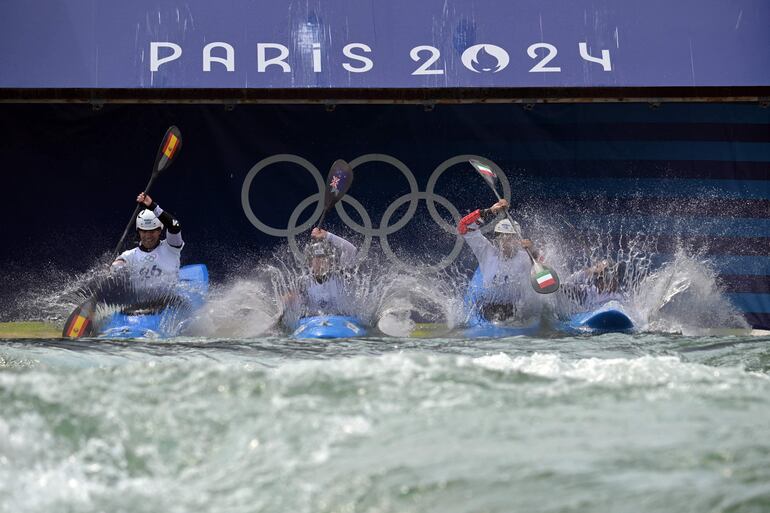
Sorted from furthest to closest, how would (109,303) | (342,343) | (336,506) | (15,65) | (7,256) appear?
1. (7,256)
2. (15,65)
3. (109,303)
4. (342,343)
5. (336,506)

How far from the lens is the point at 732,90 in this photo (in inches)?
370

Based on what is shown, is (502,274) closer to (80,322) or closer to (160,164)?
(160,164)

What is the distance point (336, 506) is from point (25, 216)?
21.5 ft

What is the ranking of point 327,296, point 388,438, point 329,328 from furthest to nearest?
1. point 327,296
2. point 329,328
3. point 388,438

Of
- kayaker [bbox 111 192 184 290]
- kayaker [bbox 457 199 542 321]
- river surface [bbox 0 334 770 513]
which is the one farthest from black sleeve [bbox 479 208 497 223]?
river surface [bbox 0 334 770 513]

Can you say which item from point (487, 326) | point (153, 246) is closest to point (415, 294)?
point (487, 326)

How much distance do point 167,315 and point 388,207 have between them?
94.1 inches

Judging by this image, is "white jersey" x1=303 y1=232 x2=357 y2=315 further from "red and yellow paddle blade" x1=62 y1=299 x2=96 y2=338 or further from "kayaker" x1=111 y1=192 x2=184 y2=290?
"red and yellow paddle blade" x1=62 y1=299 x2=96 y2=338

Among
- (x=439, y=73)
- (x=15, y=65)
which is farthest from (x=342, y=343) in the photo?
(x=15, y=65)

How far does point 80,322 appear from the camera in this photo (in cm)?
796

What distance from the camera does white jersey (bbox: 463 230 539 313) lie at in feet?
27.9

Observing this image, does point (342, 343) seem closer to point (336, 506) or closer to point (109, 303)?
point (109, 303)

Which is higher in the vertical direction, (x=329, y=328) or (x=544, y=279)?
(x=544, y=279)

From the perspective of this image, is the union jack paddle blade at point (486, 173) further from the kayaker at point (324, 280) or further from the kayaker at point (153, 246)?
the kayaker at point (153, 246)
